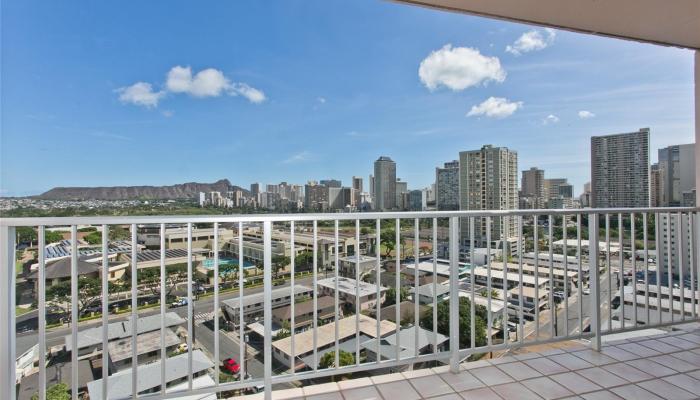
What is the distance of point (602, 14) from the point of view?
2.13 meters

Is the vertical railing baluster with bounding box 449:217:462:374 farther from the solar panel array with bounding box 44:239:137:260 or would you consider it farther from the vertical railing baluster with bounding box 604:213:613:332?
the solar panel array with bounding box 44:239:137:260

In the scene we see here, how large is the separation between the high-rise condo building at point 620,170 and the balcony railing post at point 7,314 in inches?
136

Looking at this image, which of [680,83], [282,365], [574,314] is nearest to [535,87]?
[680,83]

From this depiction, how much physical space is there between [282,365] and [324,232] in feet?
2.36

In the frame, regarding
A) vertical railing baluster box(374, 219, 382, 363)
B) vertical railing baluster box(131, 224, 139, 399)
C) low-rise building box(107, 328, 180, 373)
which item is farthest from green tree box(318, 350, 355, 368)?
vertical railing baluster box(131, 224, 139, 399)

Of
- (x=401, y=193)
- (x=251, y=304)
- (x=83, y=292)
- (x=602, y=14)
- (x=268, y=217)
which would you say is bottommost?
(x=251, y=304)

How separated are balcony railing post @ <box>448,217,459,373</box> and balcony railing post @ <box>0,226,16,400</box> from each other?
2060 mm

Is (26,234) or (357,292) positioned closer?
(26,234)

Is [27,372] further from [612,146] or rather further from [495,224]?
[612,146]

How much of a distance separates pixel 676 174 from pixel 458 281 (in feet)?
8.23

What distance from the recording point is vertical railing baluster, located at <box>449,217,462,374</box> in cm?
187

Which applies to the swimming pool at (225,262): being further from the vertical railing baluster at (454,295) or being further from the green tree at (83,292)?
the vertical railing baluster at (454,295)

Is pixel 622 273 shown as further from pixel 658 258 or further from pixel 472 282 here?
pixel 472 282

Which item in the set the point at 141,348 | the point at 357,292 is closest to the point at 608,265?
the point at 357,292
